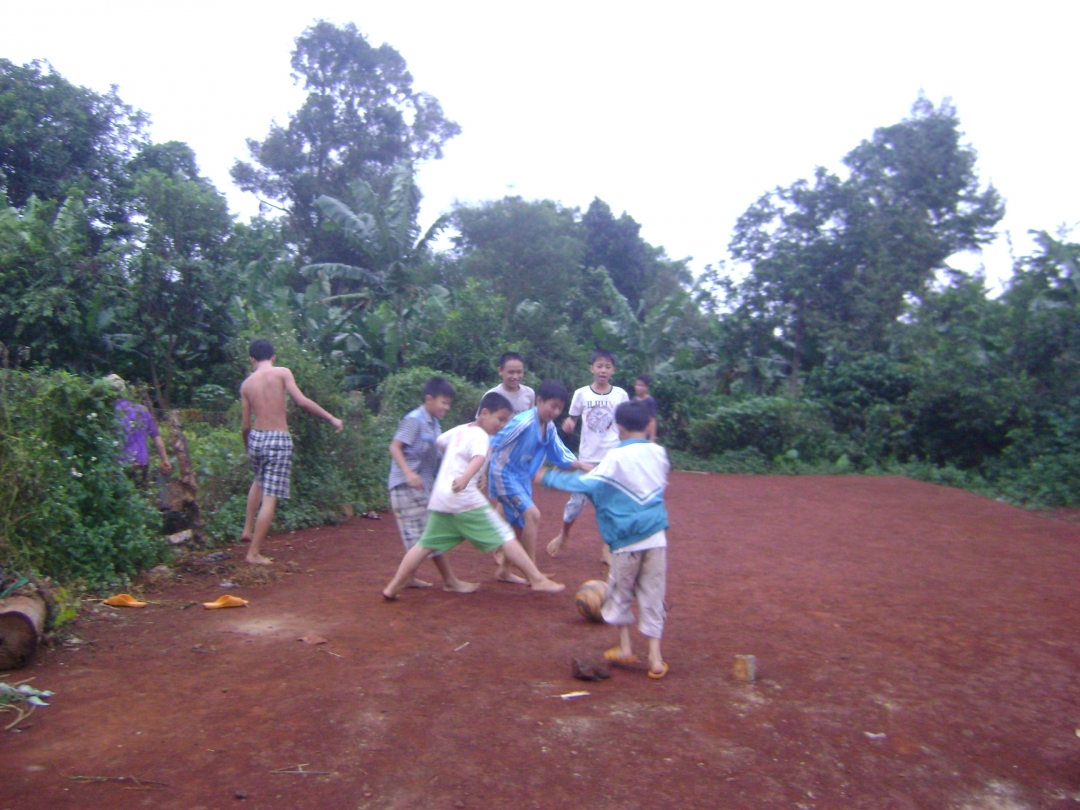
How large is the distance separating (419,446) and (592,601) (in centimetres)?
174

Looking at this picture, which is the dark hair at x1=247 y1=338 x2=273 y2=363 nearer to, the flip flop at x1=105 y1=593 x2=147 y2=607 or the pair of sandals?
the flip flop at x1=105 y1=593 x2=147 y2=607

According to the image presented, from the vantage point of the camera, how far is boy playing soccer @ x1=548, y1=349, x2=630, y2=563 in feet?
23.7

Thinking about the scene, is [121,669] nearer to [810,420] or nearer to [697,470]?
[697,470]

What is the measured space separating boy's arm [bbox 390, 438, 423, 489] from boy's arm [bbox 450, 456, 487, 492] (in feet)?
1.78

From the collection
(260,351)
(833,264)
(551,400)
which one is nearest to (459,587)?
(551,400)

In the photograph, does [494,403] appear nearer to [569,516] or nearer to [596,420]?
[596,420]

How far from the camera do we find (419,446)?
6.29 metres

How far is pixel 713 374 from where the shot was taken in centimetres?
2147

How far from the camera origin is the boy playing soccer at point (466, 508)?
18.4 ft

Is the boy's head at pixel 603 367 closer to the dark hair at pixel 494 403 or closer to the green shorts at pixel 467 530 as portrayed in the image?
the dark hair at pixel 494 403

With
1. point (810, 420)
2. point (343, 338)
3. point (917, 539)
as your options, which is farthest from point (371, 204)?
point (917, 539)

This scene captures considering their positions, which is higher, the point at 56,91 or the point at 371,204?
the point at 56,91

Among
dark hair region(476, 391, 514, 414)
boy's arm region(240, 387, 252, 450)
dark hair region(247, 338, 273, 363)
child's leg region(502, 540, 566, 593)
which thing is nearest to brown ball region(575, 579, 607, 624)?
child's leg region(502, 540, 566, 593)

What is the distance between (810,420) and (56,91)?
18526 millimetres
